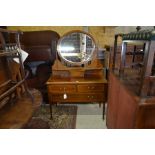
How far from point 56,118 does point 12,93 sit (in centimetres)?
117

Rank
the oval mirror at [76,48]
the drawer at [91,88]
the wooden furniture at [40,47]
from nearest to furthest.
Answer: the drawer at [91,88]
the oval mirror at [76,48]
the wooden furniture at [40,47]

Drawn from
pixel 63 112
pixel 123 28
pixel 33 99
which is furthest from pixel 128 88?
pixel 123 28

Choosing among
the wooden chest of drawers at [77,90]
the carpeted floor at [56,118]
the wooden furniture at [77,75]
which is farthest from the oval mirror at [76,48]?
the carpeted floor at [56,118]

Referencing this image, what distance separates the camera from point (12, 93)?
3.59 feet

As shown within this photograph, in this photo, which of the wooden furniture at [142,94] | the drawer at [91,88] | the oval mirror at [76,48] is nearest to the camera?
the wooden furniture at [142,94]

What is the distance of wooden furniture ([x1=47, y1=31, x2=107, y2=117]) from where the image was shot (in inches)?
73.4

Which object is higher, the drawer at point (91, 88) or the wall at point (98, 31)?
the wall at point (98, 31)

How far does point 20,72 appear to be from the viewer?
1151 mm

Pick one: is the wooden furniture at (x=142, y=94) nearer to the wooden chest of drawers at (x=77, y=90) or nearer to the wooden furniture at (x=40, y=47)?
the wooden chest of drawers at (x=77, y=90)

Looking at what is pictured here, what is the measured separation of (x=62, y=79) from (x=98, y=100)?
0.58m

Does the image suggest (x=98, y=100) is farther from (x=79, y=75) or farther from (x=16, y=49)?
(x=16, y=49)

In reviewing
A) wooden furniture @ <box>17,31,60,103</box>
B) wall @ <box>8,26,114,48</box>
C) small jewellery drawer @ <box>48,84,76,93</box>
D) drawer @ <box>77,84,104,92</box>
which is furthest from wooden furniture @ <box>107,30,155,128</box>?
wooden furniture @ <box>17,31,60,103</box>

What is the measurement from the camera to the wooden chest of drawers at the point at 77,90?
1.85 m

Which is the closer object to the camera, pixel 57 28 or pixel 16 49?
pixel 16 49
